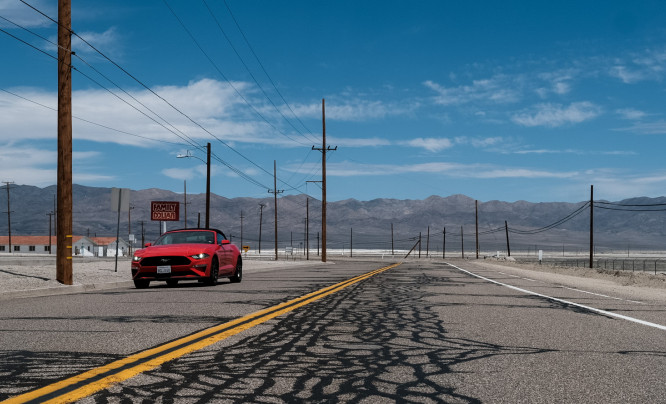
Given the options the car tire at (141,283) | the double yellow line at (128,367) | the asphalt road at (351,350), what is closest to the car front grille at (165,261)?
the car tire at (141,283)

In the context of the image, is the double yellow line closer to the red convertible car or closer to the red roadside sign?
the red convertible car

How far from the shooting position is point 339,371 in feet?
18.3

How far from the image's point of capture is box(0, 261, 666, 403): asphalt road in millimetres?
4816

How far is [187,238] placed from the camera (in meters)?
18.5

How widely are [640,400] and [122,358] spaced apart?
14.2ft

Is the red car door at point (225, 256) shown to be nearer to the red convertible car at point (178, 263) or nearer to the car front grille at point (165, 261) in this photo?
the red convertible car at point (178, 263)

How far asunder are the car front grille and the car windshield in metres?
1.26

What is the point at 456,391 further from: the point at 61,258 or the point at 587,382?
the point at 61,258

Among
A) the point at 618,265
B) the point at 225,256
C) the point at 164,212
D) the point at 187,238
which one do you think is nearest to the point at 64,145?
the point at 187,238

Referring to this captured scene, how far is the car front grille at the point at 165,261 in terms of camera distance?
55.8 feet

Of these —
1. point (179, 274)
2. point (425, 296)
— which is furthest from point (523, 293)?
point (179, 274)

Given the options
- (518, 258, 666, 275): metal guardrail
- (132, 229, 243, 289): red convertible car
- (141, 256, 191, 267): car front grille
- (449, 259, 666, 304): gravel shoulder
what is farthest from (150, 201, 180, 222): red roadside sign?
(518, 258, 666, 275): metal guardrail

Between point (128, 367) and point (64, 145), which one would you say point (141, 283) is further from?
point (128, 367)

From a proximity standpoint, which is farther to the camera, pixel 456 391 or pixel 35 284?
pixel 35 284
